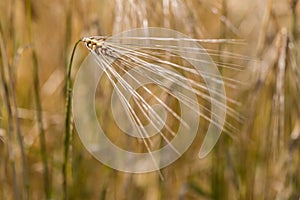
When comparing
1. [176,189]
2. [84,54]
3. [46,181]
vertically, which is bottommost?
[176,189]

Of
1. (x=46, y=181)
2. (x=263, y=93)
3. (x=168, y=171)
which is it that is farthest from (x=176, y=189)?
(x=46, y=181)

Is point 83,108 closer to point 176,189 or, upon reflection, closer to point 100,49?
point 176,189

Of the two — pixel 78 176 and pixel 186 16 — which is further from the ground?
pixel 186 16

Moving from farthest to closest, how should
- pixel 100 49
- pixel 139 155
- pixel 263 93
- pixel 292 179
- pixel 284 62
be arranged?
pixel 263 93
pixel 139 155
pixel 292 179
pixel 284 62
pixel 100 49

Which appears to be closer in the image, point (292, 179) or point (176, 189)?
point (292, 179)

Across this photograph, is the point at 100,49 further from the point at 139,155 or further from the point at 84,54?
the point at 84,54

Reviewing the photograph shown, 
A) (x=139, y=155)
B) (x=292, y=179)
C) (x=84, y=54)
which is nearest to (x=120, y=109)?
(x=139, y=155)

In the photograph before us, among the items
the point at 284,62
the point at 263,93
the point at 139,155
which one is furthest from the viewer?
the point at 263,93
